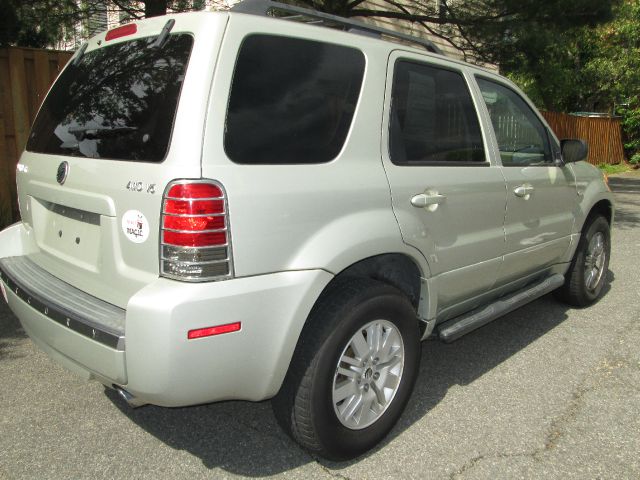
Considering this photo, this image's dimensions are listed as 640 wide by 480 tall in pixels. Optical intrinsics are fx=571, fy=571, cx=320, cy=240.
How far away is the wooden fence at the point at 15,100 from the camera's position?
6367 mm

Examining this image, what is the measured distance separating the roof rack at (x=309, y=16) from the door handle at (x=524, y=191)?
105cm

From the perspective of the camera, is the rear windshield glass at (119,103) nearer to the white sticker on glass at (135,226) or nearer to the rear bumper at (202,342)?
the white sticker on glass at (135,226)

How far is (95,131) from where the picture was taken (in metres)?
2.51

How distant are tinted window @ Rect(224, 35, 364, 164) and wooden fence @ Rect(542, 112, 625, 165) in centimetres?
1661

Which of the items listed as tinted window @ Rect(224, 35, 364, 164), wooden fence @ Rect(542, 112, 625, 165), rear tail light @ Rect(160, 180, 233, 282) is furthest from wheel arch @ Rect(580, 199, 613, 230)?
wooden fence @ Rect(542, 112, 625, 165)

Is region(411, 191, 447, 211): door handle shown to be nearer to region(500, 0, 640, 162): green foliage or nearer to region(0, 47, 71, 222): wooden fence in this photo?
region(0, 47, 71, 222): wooden fence

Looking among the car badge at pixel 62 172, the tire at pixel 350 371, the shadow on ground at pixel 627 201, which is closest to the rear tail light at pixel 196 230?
the tire at pixel 350 371

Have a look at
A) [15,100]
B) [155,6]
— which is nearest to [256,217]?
[15,100]

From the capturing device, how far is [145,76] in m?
2.34

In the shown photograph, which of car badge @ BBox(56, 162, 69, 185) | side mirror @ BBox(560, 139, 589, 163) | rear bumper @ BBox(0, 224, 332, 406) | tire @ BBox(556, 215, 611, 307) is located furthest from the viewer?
tire @ BBox(556, 215, 611, 307)

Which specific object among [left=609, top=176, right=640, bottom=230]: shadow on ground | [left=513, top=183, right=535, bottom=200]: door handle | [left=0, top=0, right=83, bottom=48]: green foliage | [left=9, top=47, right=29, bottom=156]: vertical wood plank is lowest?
[left=609, top=176, right=640, bottom=230]: shadow on ground

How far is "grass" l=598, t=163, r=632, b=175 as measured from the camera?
63.2 ft

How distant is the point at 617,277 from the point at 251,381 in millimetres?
5005

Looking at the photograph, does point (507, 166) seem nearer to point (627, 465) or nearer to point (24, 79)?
point (627, 465)
